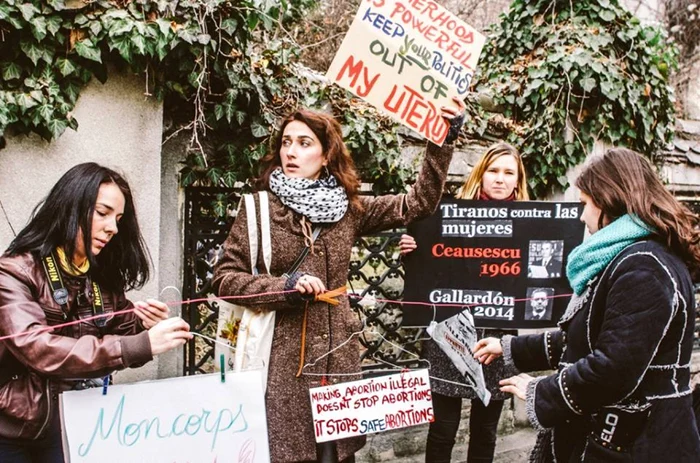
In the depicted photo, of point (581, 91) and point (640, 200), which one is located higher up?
point (581, 91)

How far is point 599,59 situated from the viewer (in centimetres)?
412

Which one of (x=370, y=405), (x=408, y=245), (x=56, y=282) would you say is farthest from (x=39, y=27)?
(x=370, y=405)

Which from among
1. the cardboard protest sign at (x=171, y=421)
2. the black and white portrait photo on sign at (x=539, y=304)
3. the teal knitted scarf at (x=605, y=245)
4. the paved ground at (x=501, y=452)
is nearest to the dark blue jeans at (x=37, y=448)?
the cardboard protest sign at (x=171, y=421)

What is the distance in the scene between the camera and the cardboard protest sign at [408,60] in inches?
104

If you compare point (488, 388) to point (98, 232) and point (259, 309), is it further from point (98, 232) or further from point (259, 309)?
point (98, 232)

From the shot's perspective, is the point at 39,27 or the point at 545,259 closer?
the point at 39,27

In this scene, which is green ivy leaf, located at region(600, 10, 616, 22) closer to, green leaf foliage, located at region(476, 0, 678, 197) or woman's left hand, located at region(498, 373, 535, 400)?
green leaf foliage, located at region(476, 0, 678, 197)

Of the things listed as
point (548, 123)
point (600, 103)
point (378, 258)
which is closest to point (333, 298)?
point (378, 258)

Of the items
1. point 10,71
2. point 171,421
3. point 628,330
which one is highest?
point 10,71

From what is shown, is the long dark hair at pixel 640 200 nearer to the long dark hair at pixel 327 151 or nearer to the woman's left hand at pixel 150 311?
the long dark hair at pixel 327 151

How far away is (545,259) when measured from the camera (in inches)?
129

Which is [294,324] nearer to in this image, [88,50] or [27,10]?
[88,50]

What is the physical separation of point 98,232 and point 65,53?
3.73ft

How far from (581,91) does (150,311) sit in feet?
11.2
